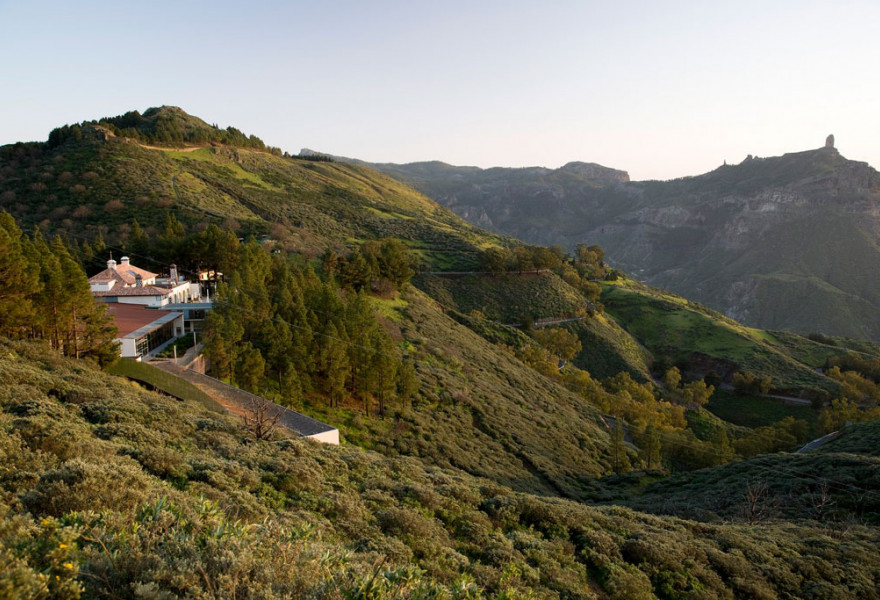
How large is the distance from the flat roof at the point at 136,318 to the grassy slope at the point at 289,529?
926cm

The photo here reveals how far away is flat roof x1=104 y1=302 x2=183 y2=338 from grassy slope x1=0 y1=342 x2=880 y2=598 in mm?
9257

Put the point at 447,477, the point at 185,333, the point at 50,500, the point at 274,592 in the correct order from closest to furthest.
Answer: the point at 274,592 → the point at 50,500 → the point at 447,477 → the point at 185,333

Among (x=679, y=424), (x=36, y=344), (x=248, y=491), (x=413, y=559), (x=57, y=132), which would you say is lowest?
(x=679, y=424)

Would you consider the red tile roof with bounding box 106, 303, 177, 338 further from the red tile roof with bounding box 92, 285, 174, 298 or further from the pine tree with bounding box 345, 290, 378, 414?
the pine tree with bounding box 345, 290, 378, 414

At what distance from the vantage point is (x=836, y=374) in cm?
6488

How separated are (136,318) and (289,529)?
2977 centimetres

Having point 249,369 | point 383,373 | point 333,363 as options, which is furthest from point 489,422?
point 249,369

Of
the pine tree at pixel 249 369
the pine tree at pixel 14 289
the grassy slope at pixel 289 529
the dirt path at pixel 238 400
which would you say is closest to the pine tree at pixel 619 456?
the grassy slope at pixel 289 529

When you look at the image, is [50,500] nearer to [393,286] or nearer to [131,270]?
[131,270]

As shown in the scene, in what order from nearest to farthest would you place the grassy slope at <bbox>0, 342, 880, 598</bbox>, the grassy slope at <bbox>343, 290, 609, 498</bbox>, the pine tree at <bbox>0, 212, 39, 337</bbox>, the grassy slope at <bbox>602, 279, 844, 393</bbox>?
the grassy slope at <bbox>0, 342, 880, 598</bbox> < the pine tree at <bbox>0, 212, 39, 337</bbox> < the grassy slope at <bbox>343, 290, 609, 498</bbox> < the grassy slope at <bbox>602, 279, 844, 393</bbox>

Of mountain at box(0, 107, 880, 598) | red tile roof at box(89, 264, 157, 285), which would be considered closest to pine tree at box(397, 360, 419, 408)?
Result: mountain at box(0, 107, 880, 598)

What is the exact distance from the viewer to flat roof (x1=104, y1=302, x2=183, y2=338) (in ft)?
88.1

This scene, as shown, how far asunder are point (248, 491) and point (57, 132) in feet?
369

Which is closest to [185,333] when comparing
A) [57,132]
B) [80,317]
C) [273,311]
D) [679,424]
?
[273,311]
